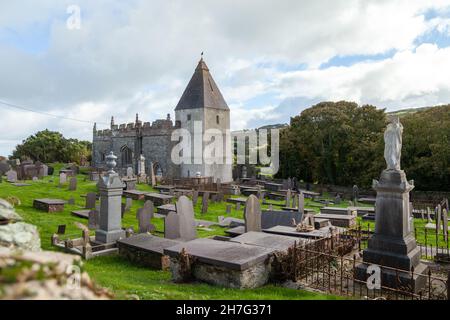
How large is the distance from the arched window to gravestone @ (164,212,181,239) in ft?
104

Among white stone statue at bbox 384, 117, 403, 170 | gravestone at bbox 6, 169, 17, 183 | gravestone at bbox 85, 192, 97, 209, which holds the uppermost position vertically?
white stone statue at bbox 384, 117, 403, 170

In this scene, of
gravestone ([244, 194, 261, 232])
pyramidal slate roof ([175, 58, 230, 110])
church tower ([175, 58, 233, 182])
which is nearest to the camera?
gravestone ([244, 194, 261, 232])

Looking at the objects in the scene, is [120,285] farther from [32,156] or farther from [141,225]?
[32,156]

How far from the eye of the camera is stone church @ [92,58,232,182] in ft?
121

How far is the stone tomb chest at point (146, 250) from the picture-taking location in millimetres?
8008

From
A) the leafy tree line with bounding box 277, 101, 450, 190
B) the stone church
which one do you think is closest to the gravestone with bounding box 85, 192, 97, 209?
the stone church

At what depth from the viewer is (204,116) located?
3644cm

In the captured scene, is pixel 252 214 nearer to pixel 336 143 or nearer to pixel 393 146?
pixel 393 146

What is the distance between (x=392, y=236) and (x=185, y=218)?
5311 mm

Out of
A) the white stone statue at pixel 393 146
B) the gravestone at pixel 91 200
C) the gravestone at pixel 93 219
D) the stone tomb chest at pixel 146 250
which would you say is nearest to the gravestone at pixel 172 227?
the stone tomb chest at pixel 146 250

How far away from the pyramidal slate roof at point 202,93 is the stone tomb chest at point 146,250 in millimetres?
28758

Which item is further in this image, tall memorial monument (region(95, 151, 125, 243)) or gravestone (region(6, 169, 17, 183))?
gravestone (region(6, 169, 17, 183))

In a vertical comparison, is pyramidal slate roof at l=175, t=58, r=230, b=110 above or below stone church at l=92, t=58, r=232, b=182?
above

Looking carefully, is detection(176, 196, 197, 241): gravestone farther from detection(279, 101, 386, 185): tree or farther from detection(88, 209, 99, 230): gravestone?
detection(279, 101, 386, 185): tree
